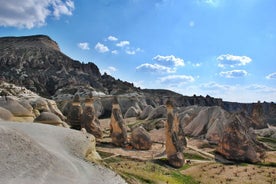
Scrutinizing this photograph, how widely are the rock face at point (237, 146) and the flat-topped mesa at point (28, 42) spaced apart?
474 feet

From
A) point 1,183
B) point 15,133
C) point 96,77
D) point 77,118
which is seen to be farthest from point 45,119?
point 96,77

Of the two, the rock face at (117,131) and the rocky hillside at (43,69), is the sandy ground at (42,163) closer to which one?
the rock face at (117,131)

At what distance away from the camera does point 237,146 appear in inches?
1614

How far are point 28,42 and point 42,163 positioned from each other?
578 ft

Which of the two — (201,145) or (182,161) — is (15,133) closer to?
(182,161)

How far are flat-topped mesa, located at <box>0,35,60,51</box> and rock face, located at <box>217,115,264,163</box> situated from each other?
144 metres

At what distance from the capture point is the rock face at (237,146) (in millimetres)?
40281

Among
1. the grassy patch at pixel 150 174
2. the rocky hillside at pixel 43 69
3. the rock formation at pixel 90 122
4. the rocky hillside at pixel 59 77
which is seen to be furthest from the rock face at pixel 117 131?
the rocky hillside at pixel 43 69

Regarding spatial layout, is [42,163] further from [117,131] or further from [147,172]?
[117,131]

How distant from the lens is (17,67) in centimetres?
14100

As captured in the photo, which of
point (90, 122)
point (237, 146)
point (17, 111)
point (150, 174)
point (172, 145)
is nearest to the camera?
point (150, 174)

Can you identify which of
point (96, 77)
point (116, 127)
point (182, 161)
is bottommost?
point (182, 161)

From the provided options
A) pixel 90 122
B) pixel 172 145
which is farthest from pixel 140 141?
pixel 172 145

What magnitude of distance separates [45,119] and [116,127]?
40.1 feet
